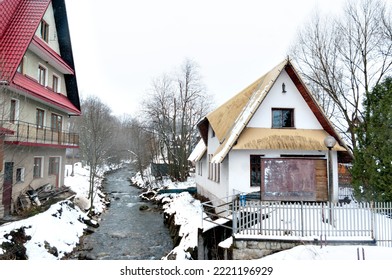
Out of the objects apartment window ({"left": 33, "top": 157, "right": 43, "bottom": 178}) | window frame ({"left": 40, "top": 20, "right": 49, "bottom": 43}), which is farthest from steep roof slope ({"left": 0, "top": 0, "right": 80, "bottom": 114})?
apartment window ({"left": 33, "top": 157, "right": 43, "bottom": 178})

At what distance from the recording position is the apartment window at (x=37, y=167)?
1299cm

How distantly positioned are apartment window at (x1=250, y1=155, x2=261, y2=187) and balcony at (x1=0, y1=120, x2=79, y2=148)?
904 cm

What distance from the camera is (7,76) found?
8789mm

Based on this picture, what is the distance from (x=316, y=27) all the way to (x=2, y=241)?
807 inches

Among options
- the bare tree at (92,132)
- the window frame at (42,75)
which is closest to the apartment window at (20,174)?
the window frame at (42,75)

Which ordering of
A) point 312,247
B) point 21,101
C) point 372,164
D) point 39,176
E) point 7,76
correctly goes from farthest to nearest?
point 39,176 → point 21,101 → point 7,76 → point 372,164 → point 312,247

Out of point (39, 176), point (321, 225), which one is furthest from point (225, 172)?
point (39, 176)

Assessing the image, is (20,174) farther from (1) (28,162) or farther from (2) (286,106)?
(2) (286,106)

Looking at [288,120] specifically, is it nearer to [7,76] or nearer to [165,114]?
[7,76]

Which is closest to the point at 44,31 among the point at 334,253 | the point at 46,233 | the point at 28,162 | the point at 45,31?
the point at 45,31

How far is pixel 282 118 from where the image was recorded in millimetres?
10672

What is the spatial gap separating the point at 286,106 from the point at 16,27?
12.4m

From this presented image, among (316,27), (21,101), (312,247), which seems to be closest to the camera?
(312,247)

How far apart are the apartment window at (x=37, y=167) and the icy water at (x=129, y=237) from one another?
14.2 ft
